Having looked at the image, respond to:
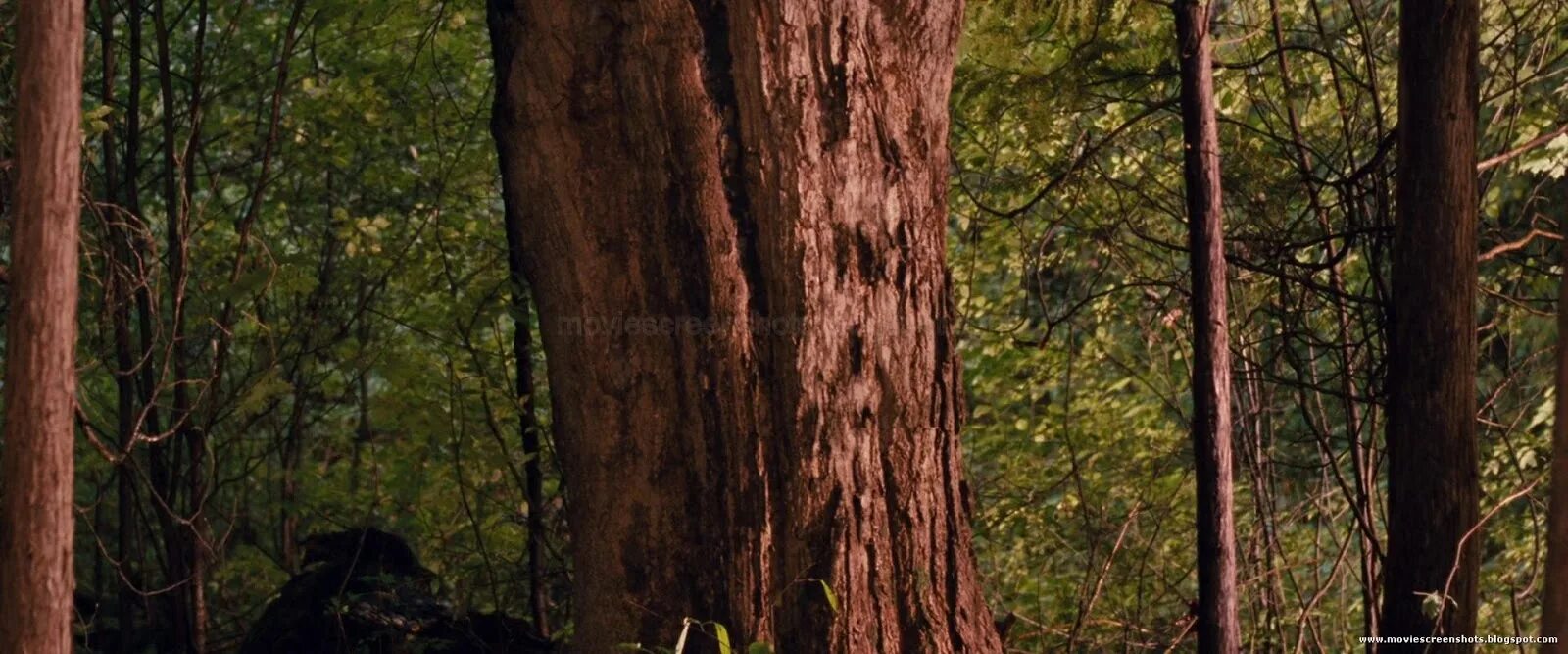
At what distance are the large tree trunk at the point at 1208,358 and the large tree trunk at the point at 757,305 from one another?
5.32 ft

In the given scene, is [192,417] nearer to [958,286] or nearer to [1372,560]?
[958,286]

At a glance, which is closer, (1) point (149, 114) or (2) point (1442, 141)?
(2) point (1442, 141)

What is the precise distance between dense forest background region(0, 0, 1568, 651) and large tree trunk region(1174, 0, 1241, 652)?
0.39 m

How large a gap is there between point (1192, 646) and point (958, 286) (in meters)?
2.61

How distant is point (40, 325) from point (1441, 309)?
13.4 ft

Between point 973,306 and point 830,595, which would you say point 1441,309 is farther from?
point 973,306

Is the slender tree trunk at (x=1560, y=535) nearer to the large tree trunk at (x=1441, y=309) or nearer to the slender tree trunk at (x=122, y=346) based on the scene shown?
the large tree trunk at (x=1441, y=309)

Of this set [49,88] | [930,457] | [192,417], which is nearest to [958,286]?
[192,417]

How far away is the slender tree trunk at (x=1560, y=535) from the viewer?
2355mm

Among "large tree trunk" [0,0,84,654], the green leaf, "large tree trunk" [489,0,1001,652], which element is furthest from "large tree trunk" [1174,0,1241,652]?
"large tree trunk" [0,0,84,654]

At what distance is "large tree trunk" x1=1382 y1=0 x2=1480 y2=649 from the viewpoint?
5.00 m

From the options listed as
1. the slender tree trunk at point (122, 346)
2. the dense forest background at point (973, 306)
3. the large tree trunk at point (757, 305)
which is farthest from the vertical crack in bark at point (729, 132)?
the slender tree trunk at point (122, 346)

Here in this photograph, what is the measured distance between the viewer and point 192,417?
7.38 meters

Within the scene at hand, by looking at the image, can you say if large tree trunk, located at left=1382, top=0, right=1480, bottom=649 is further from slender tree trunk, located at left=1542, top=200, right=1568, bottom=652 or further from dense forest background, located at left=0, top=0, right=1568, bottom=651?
slender tree trunk, located at left=1542, top=200, right=1568, bottom=652
